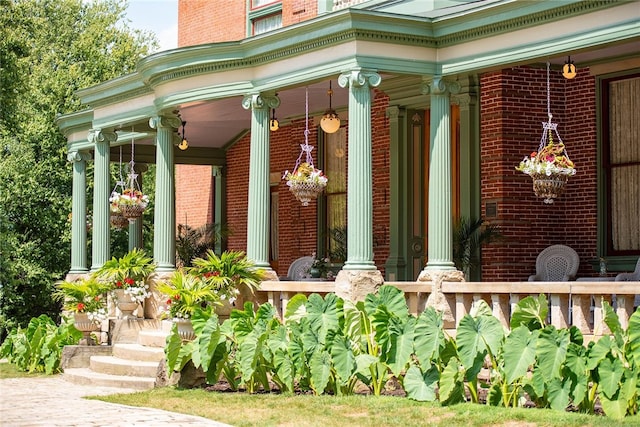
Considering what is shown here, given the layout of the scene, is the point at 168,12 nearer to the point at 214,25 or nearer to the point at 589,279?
the point at 214,25

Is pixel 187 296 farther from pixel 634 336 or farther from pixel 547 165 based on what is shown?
pixel 634 336

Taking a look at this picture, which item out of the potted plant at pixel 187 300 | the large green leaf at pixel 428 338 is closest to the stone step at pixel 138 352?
the potted plant at pixel 187 300

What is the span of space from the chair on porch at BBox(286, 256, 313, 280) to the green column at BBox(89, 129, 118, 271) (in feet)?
11.4

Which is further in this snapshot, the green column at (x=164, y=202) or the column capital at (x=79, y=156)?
the column capital at (x=79, y=156)

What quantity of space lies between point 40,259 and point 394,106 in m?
15.3

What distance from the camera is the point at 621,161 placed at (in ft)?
55.1

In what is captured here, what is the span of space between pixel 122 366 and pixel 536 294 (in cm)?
618

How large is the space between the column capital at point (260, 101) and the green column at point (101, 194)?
5.40 metres

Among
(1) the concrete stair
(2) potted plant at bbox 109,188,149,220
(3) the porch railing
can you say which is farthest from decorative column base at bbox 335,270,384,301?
(2) potted plant at bbox 109,188,149,220

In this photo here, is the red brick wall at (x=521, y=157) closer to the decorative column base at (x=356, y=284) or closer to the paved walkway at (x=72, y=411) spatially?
the decorative column base at (x=356, y=284)

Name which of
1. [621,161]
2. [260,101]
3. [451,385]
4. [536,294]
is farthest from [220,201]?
[451,385]

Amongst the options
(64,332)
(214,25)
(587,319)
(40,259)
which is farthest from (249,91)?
(40,259)

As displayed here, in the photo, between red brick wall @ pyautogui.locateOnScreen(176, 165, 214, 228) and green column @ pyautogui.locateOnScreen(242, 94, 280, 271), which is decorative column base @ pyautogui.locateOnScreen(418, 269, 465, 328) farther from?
red brick wall @ pyautogui.locateOnScreen(176, 165, 214, 228)

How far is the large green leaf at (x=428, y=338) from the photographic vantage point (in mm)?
12218
